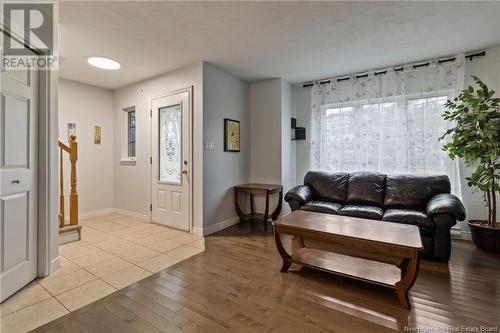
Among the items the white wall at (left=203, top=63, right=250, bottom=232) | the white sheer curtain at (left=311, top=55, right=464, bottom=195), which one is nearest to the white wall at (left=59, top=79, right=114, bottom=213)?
the white wall at (left=203, top=63, right=250, bottom=232)

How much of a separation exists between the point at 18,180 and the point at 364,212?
3.57 m

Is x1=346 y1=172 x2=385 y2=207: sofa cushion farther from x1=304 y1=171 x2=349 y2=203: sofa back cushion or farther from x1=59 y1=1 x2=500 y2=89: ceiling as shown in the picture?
x1=59 y1=1 x2=500 y2=89: ceiling

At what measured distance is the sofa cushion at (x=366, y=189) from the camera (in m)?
3.36

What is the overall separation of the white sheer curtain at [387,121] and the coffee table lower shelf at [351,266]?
1856 mm

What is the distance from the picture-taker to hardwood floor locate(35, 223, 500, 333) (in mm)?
1581

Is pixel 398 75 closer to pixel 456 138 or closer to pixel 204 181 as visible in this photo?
pixel 456 138

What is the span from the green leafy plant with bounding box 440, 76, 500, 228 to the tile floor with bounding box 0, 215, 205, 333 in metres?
3.39

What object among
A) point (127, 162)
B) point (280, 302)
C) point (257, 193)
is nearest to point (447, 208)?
point (280, 302)

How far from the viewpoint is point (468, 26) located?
250 centimetres

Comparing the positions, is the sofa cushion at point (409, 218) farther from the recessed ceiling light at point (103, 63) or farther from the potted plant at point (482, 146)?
the recessed ceiling light at point (103, 63)

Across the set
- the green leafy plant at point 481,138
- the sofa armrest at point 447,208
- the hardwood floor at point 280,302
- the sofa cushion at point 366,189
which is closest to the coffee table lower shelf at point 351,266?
the hardwood floor at point 280,302

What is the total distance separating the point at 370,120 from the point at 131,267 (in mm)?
3825

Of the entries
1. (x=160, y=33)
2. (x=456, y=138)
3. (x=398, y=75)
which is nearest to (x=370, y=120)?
(x=398, y=75)

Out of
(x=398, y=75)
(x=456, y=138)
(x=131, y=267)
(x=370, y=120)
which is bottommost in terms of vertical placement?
(x=131, y=267)
